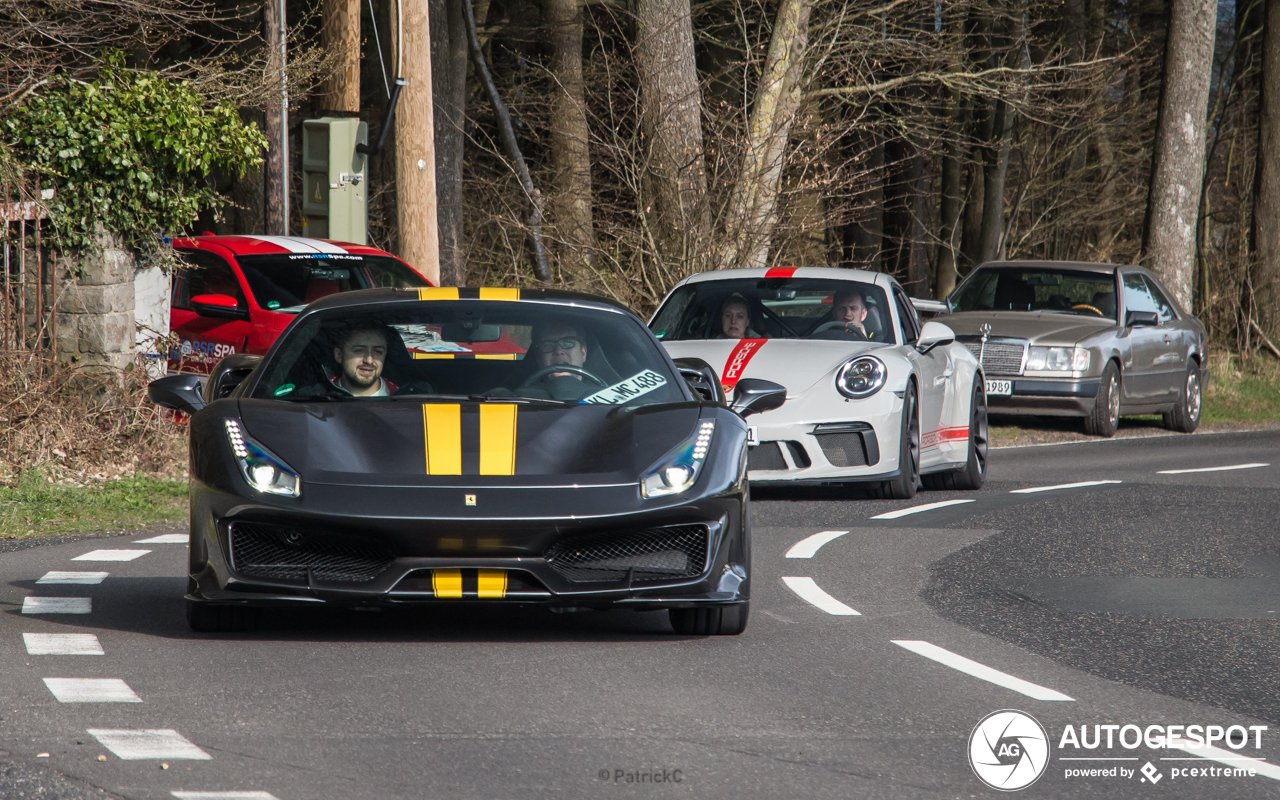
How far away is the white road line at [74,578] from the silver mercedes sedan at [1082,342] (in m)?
9.65

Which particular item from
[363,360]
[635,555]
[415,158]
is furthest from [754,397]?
[415,158]

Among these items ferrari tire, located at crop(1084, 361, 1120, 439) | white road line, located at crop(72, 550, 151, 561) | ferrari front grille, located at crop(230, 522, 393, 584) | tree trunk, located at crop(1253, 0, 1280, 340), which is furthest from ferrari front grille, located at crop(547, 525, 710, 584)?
tree trunk, located at crop(1253, 0, 1280, 340)

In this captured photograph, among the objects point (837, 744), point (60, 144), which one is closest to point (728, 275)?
point (60, 144)

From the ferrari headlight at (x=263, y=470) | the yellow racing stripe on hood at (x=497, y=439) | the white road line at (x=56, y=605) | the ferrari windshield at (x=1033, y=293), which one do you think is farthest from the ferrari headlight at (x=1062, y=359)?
the ferrari headlight at (x=263, y=470)

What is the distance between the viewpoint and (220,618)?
6.62 meters

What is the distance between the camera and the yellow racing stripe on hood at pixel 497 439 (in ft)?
20.2

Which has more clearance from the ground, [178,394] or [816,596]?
[178,394]

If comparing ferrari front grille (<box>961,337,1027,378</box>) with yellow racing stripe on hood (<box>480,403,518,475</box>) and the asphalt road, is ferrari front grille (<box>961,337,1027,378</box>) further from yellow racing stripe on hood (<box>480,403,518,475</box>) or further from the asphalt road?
yellow racing stripe on hood (<box>480,403,518,475</box>)

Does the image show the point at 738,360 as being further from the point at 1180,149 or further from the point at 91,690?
the point at 1180,149

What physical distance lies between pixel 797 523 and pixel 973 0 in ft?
57.8

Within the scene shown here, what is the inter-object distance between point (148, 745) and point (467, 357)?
251 centimetres

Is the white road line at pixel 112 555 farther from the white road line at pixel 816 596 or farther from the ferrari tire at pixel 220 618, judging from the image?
the white road line at pixel 816 596

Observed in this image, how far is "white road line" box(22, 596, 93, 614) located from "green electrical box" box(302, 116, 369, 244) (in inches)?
457

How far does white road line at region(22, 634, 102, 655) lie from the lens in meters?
6.29
